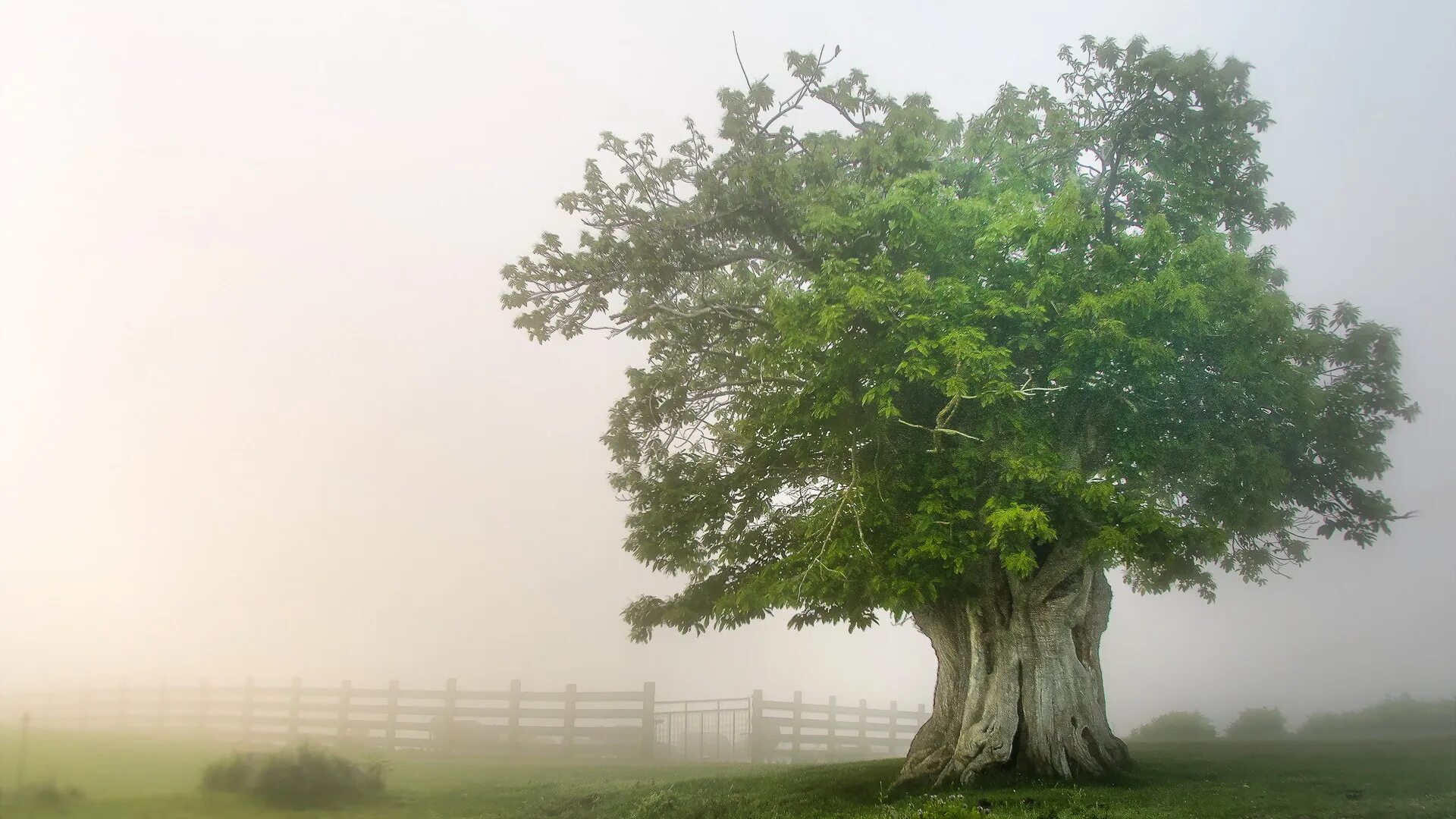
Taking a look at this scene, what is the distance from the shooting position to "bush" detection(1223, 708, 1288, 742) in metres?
19.7

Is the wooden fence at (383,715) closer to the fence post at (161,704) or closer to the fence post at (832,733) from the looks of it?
the fence post at (161,704)

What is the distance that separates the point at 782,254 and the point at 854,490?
4826 millimetres

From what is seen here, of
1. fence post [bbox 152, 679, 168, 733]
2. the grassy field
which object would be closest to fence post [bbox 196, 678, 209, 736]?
fence post [bbox 152, 679, 168, 733]

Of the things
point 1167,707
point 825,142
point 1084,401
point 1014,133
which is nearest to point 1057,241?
point 1084,401

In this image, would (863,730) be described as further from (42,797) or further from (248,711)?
(42,797)

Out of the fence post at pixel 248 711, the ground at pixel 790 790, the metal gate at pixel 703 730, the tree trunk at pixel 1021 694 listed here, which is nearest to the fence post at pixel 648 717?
the metal gate at pixel 703 730

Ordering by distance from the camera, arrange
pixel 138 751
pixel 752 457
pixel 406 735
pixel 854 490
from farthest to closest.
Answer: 1. pixel 406 735
2. pixel 752 457
3. pixel 854 490
4. pixel 138 751

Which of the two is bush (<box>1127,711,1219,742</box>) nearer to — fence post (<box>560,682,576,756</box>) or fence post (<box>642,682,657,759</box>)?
fence post (<box>642,682,657,759</box>)

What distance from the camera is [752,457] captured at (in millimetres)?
12797

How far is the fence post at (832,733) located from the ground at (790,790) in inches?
337

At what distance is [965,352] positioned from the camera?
9.80 m

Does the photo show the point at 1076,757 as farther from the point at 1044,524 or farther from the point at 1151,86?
the point at 1151,86

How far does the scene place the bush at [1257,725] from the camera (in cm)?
1967

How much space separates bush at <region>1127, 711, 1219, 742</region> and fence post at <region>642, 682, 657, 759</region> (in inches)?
447
